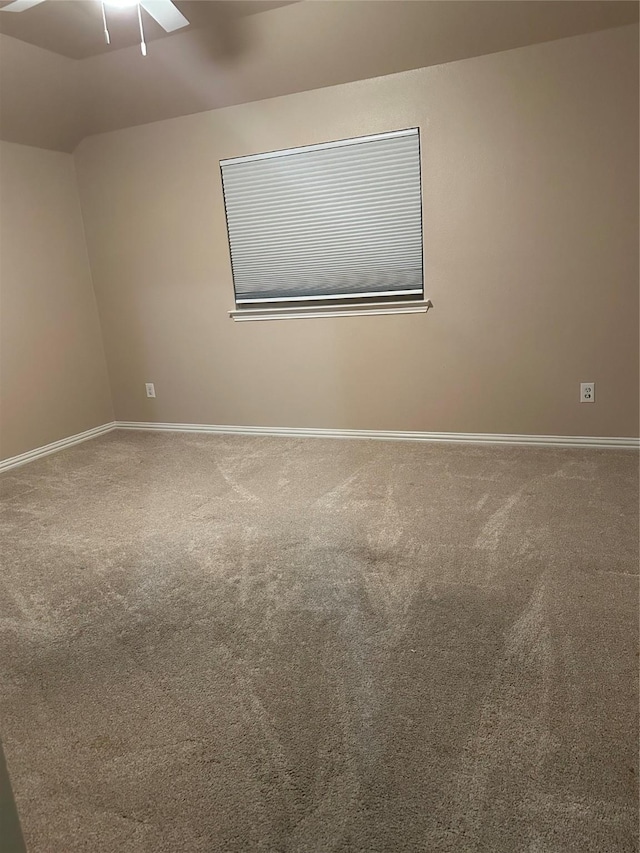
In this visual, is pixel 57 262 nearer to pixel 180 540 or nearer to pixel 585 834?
pixel 180 540

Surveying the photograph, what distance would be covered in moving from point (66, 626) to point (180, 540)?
27.9 inches

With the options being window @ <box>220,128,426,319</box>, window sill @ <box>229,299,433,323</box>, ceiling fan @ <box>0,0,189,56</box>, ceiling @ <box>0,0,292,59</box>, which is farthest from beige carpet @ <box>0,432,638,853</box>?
ceiling @ <box>0,0,292,59</box>

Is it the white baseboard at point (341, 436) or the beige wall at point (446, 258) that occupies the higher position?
the beige wall at point (446, 258)

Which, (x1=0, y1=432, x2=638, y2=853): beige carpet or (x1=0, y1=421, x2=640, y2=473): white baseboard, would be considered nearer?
(x1=0, y1=432, x2=638, y2=853): beige carpet

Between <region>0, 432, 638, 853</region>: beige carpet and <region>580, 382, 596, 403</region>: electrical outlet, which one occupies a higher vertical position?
<region>580, 382, 596, 403</region>: electrical outlet

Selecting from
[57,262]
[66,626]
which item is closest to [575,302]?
[66,626]

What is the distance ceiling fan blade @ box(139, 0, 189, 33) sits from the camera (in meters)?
2.42

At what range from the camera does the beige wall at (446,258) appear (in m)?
3.20

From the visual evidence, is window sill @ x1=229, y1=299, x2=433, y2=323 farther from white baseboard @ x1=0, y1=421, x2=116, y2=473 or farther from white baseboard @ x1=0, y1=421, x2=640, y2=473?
white baseboard @ x1=0, y1=421, x2=116, y2=473

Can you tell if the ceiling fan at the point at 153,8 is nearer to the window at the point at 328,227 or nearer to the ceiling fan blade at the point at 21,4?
the ceiling fan blade at the point at 21,4

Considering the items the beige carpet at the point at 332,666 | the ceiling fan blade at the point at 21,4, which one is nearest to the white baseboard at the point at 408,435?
the beige carpet at the point at 332,666

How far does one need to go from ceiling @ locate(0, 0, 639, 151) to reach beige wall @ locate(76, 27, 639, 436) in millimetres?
106

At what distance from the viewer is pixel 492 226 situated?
3.46m

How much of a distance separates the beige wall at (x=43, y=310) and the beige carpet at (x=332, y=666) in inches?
45.4
